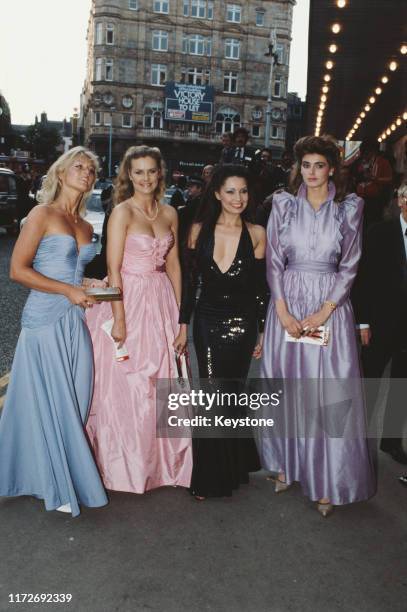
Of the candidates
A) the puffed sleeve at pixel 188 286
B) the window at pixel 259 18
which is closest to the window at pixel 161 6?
the window at pixel 259 18

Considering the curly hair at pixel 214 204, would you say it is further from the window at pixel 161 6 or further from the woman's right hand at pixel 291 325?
the window at pixel 161 6

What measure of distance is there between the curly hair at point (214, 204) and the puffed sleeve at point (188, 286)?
99 millimetres

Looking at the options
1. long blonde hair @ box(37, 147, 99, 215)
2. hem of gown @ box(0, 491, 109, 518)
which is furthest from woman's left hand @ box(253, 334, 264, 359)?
long blonde hair @ box(37, 147, 99, 215)

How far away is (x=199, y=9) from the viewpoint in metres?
54.0

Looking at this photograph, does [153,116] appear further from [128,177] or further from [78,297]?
[78,297]

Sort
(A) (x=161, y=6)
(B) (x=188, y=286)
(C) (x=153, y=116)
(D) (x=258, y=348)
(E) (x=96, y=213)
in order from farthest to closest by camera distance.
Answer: (C) (x=153, y=116) < (A) (x=161, y=6) < (E) (x=96, y=213) < (D) (x=258, y=348) < (B) (x=188, y=286)

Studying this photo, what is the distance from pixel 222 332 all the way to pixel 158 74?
2179 inches

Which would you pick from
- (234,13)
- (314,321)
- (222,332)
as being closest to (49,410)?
(222,332)

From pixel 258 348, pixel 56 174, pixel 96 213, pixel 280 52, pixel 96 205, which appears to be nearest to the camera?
pixel 56 174

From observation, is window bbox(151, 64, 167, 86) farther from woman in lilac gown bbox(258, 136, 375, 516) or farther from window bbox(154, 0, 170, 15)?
woman in lilac gown bbox(258, 136, 375, 516)

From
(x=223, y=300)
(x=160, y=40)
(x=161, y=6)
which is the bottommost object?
(x=223, y=300)

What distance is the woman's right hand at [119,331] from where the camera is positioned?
351 cm

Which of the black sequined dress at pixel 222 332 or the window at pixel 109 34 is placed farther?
the window at pixel 109 34

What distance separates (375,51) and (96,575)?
39.7ft
